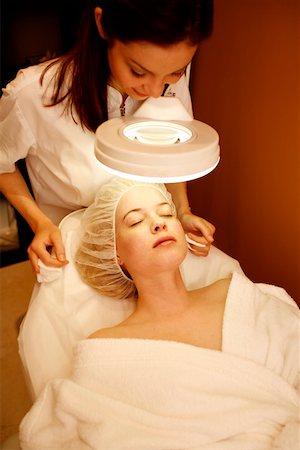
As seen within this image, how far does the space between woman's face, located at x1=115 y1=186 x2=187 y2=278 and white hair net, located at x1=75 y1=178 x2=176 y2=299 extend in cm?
3

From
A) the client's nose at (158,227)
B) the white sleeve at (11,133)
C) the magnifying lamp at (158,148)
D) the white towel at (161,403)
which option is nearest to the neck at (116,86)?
the magnifying lamp at (158,148)

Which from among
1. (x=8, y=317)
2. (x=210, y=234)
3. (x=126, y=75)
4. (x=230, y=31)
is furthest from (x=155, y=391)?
(x=8, y=317)

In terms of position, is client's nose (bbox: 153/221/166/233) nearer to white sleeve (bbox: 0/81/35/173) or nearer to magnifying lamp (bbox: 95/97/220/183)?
magnifying lamp (bbox: 95/97/220/183)

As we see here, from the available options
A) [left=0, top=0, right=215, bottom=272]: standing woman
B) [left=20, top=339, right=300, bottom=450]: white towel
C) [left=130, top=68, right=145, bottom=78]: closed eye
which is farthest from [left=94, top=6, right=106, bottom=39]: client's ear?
[left=20, top=339, right=300, bottom=450]: white towel

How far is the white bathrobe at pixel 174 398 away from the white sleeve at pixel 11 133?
2.07 feet

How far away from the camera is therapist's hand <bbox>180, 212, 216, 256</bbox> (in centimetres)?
144

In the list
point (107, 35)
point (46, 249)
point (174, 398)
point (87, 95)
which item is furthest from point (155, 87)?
point (174, 398)

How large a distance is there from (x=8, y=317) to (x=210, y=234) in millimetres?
1290

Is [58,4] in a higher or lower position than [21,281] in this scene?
higher

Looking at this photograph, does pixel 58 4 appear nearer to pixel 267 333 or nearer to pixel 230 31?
pixel 230 31

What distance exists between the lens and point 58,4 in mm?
2062

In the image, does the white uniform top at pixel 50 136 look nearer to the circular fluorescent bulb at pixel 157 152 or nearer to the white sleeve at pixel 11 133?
the white sleeve at pixel 11 133

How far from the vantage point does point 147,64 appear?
967 millimetres

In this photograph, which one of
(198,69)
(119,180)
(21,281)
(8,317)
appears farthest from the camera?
(21,281)
